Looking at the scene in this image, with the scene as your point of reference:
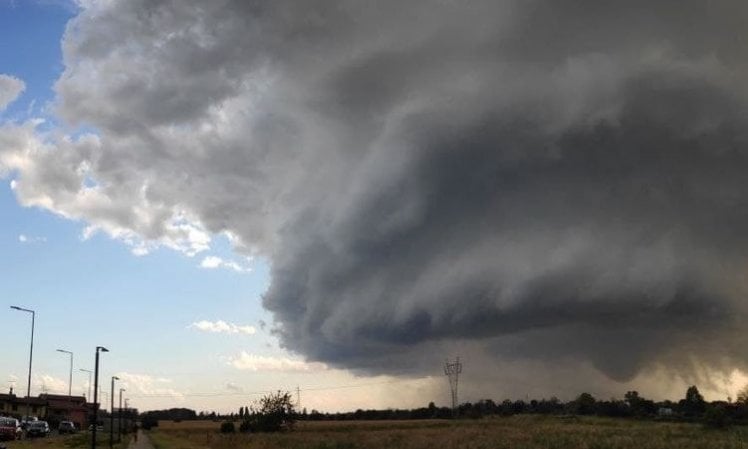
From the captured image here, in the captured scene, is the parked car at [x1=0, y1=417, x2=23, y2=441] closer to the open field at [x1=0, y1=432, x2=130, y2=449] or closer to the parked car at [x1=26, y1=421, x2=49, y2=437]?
the open field at [x1=0, y1=432, x2=130, y2=449]

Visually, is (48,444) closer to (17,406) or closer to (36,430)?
(36,430)

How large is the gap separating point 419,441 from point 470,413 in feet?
397

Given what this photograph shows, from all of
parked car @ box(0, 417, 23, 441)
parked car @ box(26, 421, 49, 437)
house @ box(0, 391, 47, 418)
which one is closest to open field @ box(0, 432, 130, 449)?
parked car @ box(0, 417, 23, 441)

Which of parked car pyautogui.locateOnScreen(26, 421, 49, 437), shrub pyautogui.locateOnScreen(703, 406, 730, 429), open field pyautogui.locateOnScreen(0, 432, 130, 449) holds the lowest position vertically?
shrub pyautogui.locateOnScreen(703, 406, 730, 429)

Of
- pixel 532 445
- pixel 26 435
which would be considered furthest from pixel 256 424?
pixel 532 445

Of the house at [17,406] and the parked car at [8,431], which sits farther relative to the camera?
the house at [17,406]

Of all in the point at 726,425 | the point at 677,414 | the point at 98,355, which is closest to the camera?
the point at 98,355

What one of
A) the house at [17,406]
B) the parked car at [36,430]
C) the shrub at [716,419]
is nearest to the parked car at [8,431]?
the parked car at [36,430]

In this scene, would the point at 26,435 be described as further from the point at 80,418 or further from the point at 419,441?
the point at 80,418

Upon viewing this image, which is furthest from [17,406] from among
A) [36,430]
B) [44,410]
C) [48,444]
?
[48,444]

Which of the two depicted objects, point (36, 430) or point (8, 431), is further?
point (36, 430)

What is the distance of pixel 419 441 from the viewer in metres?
80.4

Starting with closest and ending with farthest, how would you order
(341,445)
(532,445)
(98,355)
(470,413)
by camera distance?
(98,355) → (532,445) → (341,445) → (470,413)

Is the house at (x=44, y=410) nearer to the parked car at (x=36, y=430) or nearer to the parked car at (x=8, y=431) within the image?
the parked car at (x=36, y=430)
